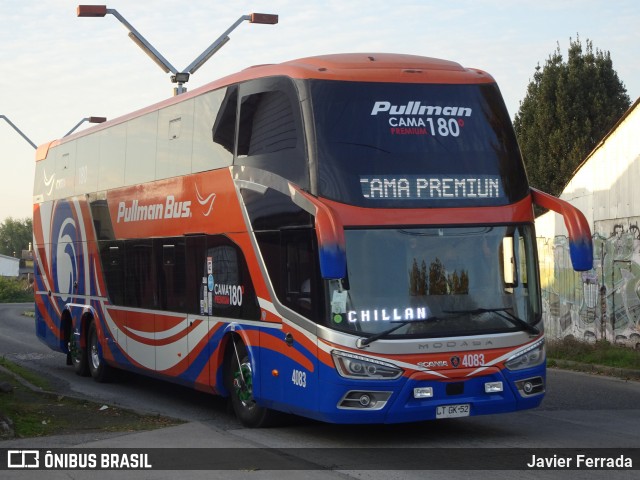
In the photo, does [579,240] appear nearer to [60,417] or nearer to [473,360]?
[473,360]

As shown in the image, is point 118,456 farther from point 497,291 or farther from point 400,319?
point 497,291

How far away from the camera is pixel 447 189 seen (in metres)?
11.1

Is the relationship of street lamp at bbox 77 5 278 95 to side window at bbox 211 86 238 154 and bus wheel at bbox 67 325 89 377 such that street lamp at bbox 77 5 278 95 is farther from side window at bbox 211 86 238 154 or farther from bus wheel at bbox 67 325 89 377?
side window at bbox 211 86 238 154

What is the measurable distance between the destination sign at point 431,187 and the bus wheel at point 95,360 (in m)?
8.92

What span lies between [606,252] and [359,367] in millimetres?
12613

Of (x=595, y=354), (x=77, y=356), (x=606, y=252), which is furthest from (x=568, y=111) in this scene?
(x=77, y=356)

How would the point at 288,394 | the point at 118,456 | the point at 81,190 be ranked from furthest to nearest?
the point at 81,190
the point at 288,394
the point at 118,456

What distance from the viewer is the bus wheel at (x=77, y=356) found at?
1950 centimetres

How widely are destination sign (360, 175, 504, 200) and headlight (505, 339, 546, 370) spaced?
1.59 metres

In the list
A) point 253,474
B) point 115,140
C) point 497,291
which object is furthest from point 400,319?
point 115,140

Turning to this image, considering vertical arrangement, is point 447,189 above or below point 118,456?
above

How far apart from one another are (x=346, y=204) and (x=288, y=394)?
2.13m

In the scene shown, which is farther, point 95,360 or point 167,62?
point 167,62

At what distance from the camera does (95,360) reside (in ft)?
62.2
